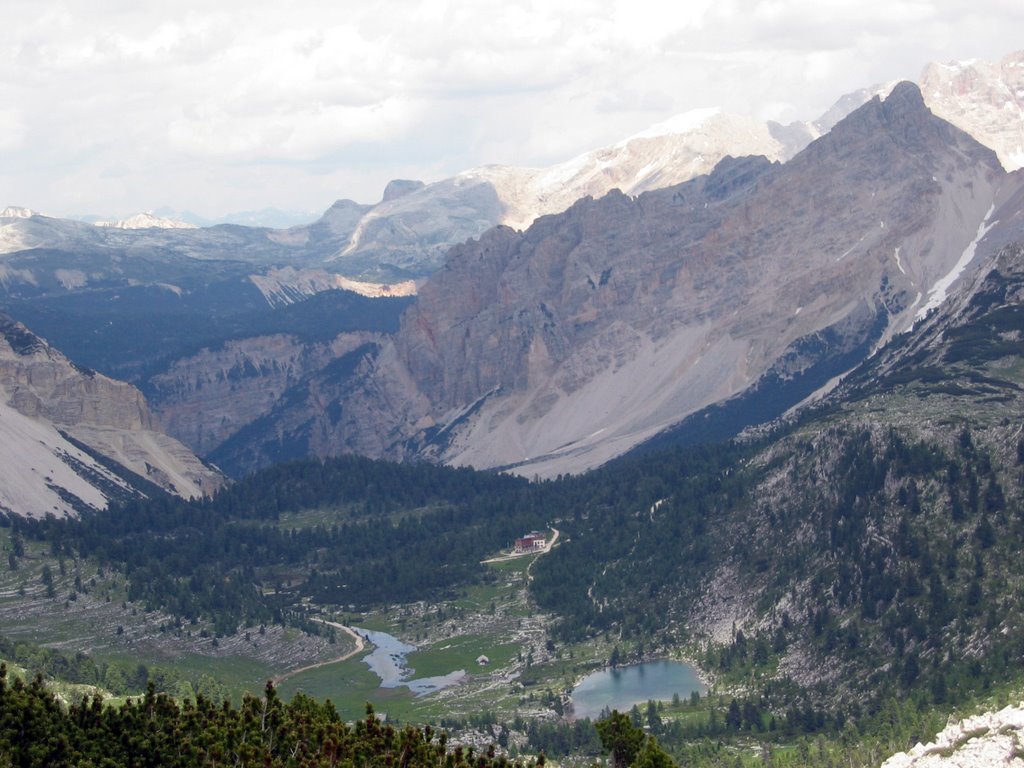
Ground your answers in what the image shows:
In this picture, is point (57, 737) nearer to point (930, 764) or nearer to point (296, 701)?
point (296, 701)

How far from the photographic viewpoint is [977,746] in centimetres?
9900

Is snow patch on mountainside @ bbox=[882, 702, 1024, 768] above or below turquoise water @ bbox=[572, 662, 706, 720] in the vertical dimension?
above

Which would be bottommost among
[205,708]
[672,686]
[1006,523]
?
[672,686]

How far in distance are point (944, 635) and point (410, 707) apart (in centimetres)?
5697

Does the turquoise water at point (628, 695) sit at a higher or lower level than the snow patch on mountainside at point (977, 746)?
lower

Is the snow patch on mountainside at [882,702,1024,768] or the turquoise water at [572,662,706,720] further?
the turquoise water at [572,662,706,720]

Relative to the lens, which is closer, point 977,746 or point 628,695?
point 977,746

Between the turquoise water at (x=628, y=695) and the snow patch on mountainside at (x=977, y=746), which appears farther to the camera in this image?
the turquoise water at (x=628, y=695)

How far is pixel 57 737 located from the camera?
102 meters

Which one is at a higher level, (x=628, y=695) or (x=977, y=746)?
(x=977, y=746)

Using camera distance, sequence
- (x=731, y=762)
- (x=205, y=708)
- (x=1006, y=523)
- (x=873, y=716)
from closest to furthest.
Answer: (x=205, y=708)
(x=731, y=762)
(x=873, y=716)
(x=1006, y=523)

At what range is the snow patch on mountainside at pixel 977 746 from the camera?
97.0m

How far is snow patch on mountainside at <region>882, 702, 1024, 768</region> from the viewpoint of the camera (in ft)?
318

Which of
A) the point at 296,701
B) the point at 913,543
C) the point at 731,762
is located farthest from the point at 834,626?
the point at 296,701
